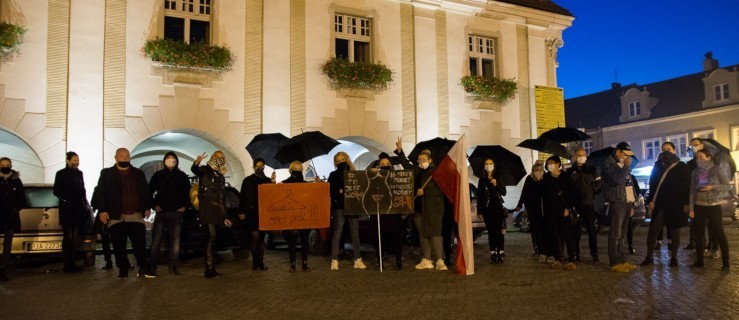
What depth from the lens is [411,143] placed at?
1864 centimetres

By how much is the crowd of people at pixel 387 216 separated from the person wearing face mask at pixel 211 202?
0.05ft

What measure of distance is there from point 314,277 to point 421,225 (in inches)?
77.4

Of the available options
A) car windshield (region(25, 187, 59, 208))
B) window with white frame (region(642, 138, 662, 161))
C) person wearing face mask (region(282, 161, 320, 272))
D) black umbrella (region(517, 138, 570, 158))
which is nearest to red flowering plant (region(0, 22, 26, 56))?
car windshield (region(25, 187, 59, 208))

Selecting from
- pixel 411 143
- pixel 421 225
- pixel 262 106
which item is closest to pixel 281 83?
pixel 262 106

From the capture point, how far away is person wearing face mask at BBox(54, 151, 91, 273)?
396 inches

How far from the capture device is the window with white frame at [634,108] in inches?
1859

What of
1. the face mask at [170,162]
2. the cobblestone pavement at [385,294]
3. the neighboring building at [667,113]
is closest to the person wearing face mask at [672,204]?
the cobblestone pavement at [385,294]

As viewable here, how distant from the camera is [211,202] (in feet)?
31.2

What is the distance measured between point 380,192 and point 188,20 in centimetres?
873

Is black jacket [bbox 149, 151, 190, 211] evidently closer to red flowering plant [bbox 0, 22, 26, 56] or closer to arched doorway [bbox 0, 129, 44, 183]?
red flowering plant [bbox 0, 22, 26, 56]

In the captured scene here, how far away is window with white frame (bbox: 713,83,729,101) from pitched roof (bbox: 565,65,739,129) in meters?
1.01

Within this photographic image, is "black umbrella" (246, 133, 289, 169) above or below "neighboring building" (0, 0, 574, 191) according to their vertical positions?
below

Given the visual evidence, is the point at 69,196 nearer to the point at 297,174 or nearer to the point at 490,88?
the point at 297,174

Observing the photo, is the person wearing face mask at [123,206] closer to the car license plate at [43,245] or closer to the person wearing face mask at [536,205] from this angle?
the car license plate at [43,245]
